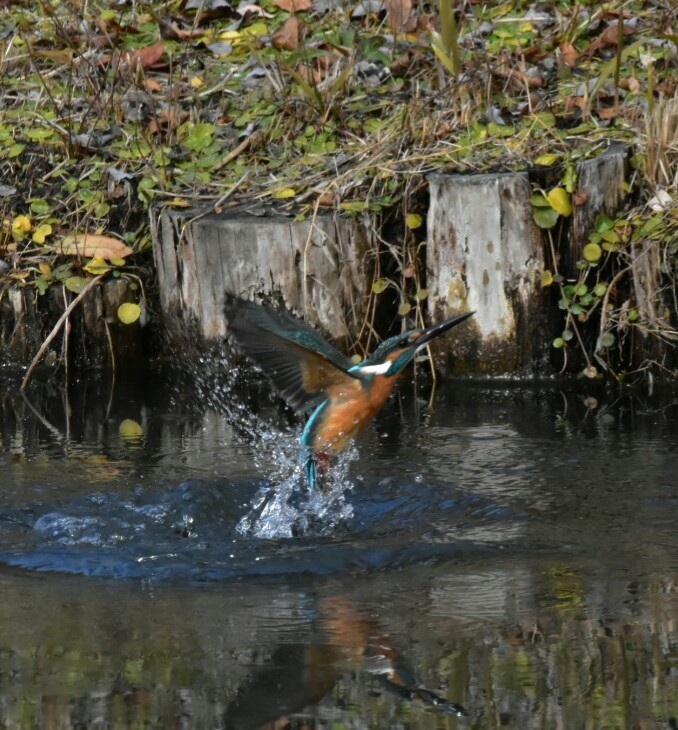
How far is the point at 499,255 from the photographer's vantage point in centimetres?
611

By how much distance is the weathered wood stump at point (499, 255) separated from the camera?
6.05m

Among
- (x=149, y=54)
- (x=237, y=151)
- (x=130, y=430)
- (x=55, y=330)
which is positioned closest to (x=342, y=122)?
(x=237, y=151)

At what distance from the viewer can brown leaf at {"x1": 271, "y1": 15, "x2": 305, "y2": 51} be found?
24.7ft

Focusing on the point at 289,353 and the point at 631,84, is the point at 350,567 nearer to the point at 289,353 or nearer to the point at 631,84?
the point at 289,353

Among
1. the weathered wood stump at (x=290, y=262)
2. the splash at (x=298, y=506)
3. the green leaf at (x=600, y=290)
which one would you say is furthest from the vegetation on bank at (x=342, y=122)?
the splash at (x=298, y=506)

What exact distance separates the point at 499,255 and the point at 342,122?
134 cm

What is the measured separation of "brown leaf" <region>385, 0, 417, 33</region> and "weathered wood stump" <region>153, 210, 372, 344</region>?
1809 mm

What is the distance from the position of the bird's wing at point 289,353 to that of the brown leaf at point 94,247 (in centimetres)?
247

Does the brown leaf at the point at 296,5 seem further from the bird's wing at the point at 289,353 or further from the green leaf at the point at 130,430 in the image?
the bird's wing at the point at 289,353

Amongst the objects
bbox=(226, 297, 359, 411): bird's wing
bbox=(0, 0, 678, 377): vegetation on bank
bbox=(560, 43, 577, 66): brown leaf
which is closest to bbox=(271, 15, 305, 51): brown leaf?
bbox=(0, 0, 678, 377): vegetation on bank

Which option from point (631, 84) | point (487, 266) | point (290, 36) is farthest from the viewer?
point (290, 36)

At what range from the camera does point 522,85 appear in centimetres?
688

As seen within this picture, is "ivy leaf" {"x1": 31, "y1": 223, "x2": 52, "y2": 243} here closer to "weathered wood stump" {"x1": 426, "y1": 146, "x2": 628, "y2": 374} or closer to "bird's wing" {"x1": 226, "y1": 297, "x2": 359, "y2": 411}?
"weathered wood stump" {"x1": 426, "y1": 146, "x2": 628, "y2": 374}

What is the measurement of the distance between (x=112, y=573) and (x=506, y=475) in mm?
1627
